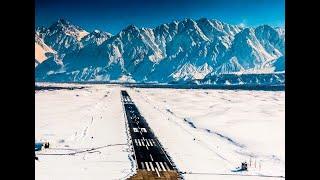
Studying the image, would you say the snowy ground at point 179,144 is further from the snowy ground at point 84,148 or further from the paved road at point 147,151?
the paved road at point 147,151

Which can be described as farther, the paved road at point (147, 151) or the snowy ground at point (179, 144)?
the paved road at point (147, 151)

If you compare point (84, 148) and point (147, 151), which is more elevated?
point (84, 148)

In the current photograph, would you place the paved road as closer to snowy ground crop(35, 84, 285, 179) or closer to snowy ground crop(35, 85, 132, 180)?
snowy ground crop(35, 84, 285, 179)

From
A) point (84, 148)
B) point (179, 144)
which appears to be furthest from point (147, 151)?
point (84, 148)

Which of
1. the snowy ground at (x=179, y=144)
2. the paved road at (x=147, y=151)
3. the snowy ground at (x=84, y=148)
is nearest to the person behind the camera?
the snowy ground at (x=84, y=148)

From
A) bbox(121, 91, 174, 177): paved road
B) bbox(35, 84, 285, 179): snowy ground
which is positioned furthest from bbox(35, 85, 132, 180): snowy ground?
bbox(121, 91, 174, 177): paved road

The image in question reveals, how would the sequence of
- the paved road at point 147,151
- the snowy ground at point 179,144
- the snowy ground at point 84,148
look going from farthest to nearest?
the paved road at point 147,151 → the snowy ground at point 179,144 → the snowy ground at point 84,148

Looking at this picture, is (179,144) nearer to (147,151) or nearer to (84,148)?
(147,151)

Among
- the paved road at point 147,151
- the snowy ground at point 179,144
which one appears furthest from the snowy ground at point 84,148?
the paved road at point 147,151
